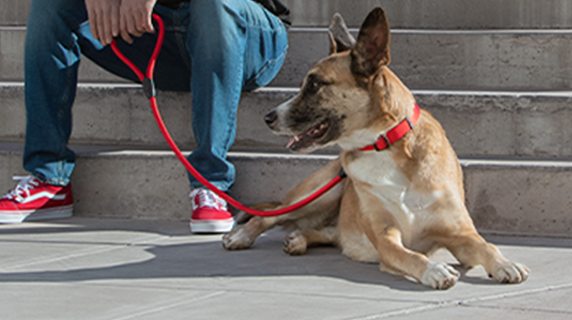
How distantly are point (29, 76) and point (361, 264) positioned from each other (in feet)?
6.71

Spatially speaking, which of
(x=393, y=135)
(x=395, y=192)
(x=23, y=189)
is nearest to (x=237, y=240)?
(x=395, y=192)

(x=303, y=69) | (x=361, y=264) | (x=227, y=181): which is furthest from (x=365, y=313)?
(x=303, y=69)

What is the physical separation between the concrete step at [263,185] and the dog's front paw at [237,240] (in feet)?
2.06

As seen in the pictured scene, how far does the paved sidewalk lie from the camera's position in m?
2.17

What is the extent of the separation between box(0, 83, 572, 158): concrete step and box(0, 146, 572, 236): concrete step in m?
0.26

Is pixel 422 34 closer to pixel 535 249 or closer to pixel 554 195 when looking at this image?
pixel 554 195

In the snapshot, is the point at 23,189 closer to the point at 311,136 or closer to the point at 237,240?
the point at 237,240

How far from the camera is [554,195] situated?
3.46m

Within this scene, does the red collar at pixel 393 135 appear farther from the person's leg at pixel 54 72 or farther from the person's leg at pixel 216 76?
the person's leg at pixel 54 72

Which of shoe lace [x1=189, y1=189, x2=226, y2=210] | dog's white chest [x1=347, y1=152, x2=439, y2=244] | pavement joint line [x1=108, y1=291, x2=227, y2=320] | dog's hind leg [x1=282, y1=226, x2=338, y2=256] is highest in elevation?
dog's white chest [x1=347, y1=152, x2=439, y2=244]

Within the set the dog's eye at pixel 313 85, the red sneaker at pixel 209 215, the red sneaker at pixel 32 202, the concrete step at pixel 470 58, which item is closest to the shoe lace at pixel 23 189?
the red sneaker at pixel 32 202

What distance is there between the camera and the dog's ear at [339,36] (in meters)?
3.14

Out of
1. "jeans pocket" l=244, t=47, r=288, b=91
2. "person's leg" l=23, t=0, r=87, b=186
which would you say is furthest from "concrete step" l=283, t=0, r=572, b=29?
"person's leg" l=23, t=0, r=87, b=186

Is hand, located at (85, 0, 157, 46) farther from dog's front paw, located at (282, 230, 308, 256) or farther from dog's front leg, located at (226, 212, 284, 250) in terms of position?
dog's front paw, located at (282, 230, 308, 256)
